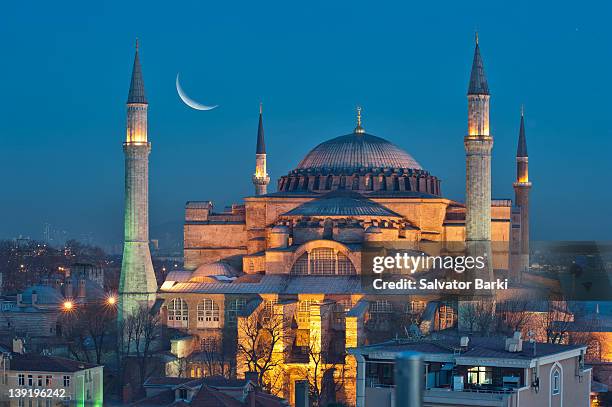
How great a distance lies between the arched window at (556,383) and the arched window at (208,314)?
2852 centimetres

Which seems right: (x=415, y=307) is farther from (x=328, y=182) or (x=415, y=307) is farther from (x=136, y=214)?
(x=328, y=182)

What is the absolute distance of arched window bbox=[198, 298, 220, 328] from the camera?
190ft

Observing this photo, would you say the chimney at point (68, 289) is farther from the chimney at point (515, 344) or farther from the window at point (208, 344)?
the chimney at point (515, 344)

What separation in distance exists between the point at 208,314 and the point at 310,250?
13.9 ft

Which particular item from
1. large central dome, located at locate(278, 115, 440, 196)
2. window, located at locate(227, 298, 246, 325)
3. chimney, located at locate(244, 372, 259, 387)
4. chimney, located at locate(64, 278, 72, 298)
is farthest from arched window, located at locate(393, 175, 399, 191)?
chimney, located at locate(244, 372, 259, 387)

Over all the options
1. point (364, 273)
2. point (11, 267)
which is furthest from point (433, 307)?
point (11, 267)

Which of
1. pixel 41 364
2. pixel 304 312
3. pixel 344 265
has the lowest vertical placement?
pixel 41 364

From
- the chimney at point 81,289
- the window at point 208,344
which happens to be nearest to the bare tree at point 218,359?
the window at point 208,344

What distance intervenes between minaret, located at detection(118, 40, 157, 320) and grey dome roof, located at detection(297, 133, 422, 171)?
1123 centimetres

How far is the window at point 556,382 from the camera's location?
30.2 meters

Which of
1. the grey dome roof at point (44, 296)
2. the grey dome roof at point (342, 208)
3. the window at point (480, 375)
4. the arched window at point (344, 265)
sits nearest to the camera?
the window at point (480, 375)

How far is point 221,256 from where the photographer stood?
64188mm

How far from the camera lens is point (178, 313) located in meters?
58.4

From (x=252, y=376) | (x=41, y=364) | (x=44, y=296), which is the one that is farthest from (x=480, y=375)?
(x=44, y=296)
